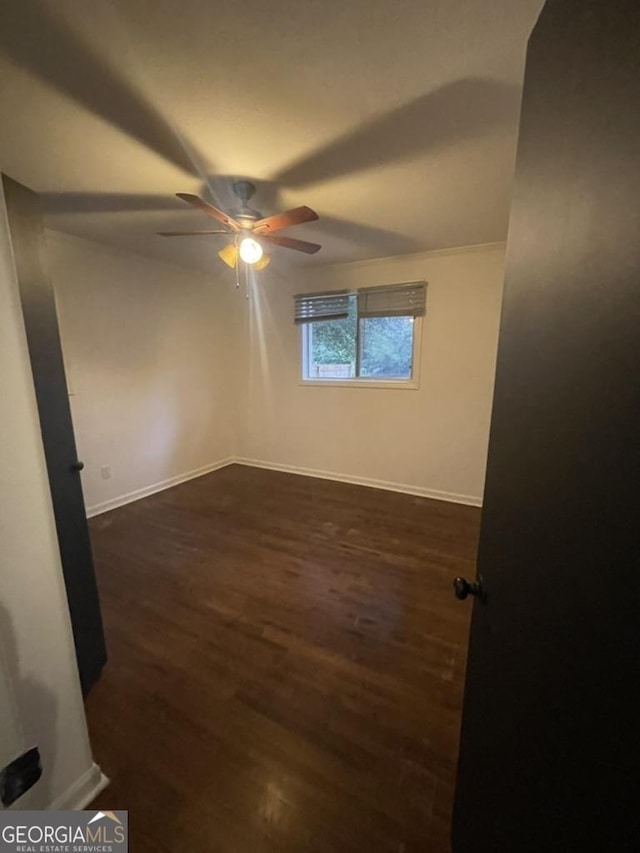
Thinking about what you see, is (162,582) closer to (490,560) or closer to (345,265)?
(490,560)

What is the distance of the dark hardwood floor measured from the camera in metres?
1.04

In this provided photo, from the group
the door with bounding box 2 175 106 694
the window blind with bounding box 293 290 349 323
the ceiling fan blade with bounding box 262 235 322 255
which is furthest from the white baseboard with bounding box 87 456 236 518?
the ceiling fan blade with bounding box 262 235 322 255

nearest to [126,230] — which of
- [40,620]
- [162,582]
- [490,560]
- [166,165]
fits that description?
[166,165]

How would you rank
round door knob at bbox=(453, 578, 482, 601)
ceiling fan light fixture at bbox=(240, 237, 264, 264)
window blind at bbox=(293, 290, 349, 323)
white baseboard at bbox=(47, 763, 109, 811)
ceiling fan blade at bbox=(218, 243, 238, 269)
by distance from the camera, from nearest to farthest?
round door knob at bbox=(453, 578, 482, 601) → white baseboard at bbox=(47, 763, 109, 811) → ceiling fan light fixture at bbox=(240, 237, 264, 264) → ceiling fan blade at bbox=(218, 243, 238, 269) → window blind at bbox=(293, 290, 349, 323)

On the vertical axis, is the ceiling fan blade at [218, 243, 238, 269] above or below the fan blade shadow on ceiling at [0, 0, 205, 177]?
below

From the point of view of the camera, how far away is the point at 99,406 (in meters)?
3.03

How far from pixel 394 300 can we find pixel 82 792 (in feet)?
11.7

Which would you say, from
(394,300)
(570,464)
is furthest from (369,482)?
(570,464)

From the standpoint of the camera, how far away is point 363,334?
3.57 metres

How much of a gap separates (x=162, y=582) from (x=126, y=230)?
101 inches

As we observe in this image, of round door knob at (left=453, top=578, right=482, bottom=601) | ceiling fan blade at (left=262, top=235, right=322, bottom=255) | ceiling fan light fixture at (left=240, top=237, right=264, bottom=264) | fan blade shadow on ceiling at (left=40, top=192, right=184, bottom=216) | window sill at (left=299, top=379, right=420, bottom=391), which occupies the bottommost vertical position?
round door knob at (left=453, top=578, right=482, bottom=601)

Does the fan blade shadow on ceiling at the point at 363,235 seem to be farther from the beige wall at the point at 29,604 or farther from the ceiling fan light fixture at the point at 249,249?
the beige wall at the point at 29,604

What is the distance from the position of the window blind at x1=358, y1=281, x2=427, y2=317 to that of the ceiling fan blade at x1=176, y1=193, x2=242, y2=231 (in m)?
1.74

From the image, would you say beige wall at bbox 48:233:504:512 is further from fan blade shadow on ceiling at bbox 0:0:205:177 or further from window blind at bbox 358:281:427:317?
fan blade shadow on ceiling at bbox 0:0:205:177
